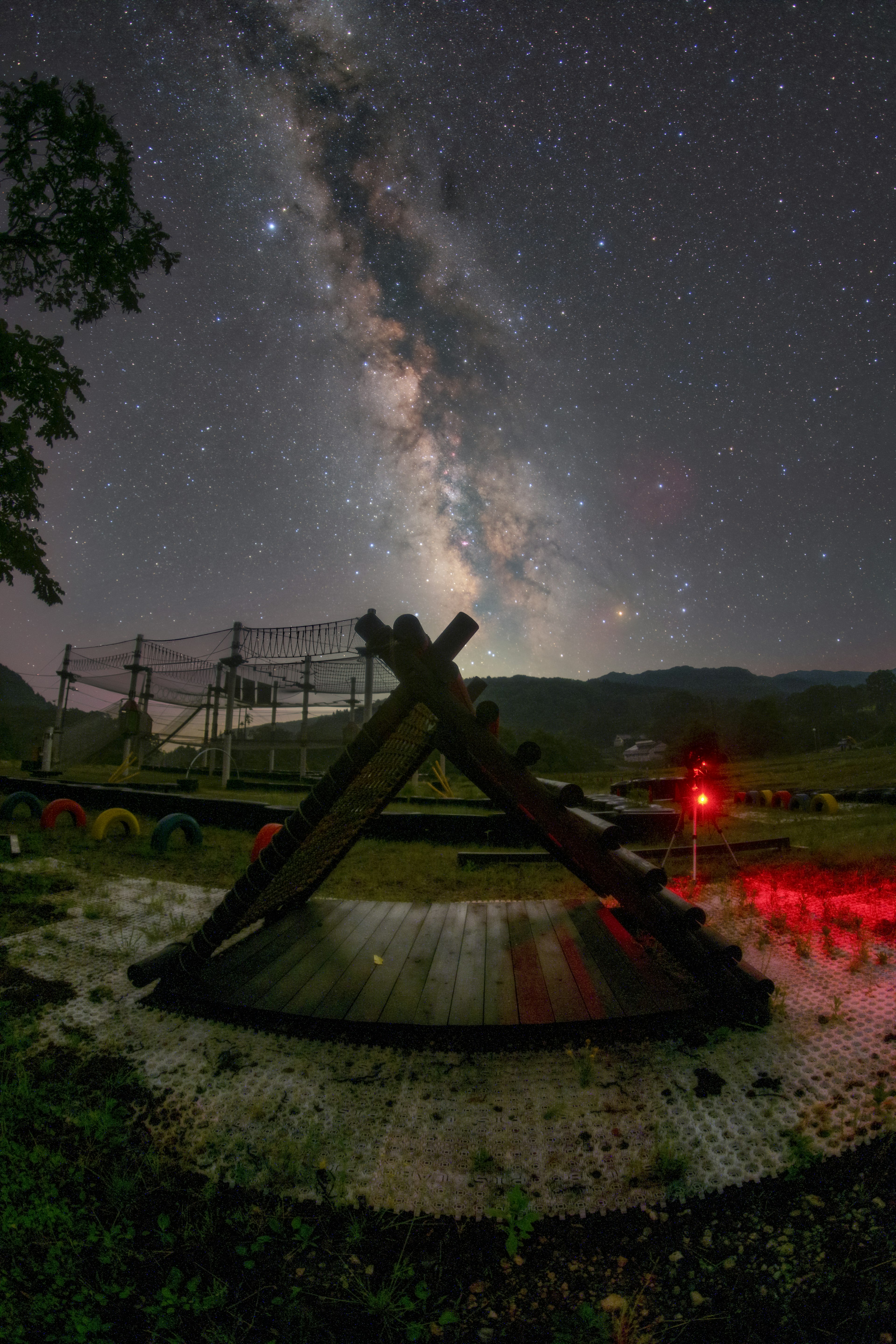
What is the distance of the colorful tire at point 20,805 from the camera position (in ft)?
36.5

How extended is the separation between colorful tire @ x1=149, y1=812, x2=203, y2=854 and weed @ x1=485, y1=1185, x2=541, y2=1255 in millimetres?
8121

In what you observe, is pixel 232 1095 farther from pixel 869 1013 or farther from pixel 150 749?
pixel 150 749

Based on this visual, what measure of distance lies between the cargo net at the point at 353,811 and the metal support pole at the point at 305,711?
17379mm

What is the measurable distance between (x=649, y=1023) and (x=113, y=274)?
43.1ft

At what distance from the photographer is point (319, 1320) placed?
184cm

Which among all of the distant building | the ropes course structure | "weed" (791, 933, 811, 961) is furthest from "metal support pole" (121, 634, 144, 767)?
the distant building

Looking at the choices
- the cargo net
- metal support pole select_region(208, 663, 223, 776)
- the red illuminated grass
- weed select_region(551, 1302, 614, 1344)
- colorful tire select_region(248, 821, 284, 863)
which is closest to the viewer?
weed select_region(551, 1302, 614, 1344)

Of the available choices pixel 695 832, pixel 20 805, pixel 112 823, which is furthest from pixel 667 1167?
→ pixel 20 805

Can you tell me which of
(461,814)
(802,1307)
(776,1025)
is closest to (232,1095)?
(802,1307)

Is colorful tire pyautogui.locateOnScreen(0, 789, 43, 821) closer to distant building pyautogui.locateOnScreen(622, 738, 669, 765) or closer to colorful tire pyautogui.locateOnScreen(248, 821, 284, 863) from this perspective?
colorful tire pyautogui.locateOnScreen(248, 821, 284, 863)

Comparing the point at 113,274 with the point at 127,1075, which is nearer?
the point at 127,1075

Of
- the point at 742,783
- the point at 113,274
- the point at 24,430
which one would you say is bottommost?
the point at 742,783

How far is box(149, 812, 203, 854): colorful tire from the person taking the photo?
8688mm

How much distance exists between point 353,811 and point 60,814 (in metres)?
9.23
